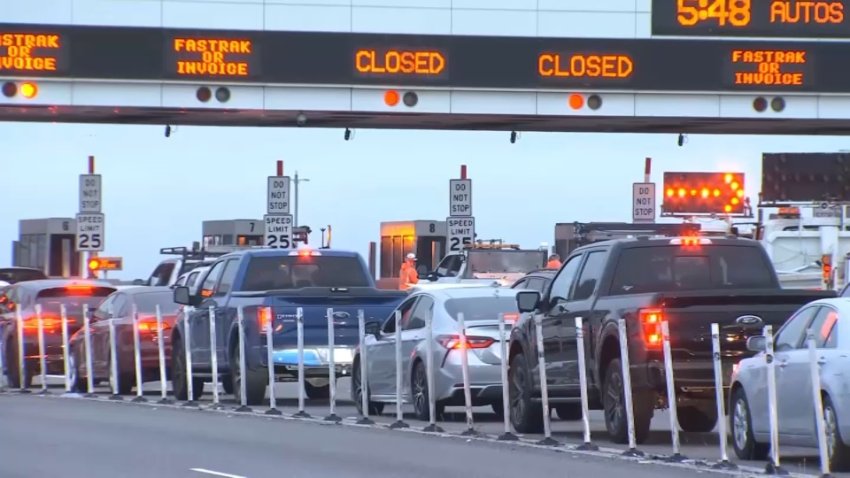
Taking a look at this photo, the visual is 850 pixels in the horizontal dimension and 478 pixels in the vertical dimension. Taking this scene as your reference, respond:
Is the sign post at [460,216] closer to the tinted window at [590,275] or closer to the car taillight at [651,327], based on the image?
the tinted window at [590,275]

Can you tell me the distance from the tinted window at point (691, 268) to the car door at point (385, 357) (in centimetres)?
445

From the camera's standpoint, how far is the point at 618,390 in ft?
61.6

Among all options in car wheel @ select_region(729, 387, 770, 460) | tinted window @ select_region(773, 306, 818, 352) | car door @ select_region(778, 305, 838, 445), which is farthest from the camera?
car wheel @ select_region(729, 387, 770, 460)

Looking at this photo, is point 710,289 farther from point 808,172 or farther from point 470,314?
point 808,172

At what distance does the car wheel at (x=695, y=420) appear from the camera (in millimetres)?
21438

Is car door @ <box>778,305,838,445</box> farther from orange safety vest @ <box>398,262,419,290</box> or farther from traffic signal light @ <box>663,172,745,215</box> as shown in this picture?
orange safety vest @ <box>398,262,419,290</box>

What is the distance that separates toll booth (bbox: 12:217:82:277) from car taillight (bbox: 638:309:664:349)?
144 ft

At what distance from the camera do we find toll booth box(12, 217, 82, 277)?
61.8m

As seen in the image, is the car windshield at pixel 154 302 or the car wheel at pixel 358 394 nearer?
the car wheel at pixel 358 394

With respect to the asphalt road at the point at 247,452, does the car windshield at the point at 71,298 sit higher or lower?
higher

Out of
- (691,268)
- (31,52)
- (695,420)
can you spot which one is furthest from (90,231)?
(691,268)

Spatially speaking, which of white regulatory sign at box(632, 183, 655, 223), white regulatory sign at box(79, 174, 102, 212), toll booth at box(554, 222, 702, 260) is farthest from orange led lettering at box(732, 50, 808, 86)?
white regulatory sign at box(79, 174, 102, 212)

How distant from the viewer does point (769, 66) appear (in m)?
34.0

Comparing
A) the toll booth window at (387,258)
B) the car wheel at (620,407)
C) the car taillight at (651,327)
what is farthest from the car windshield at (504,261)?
the car taillight at (651,327)
